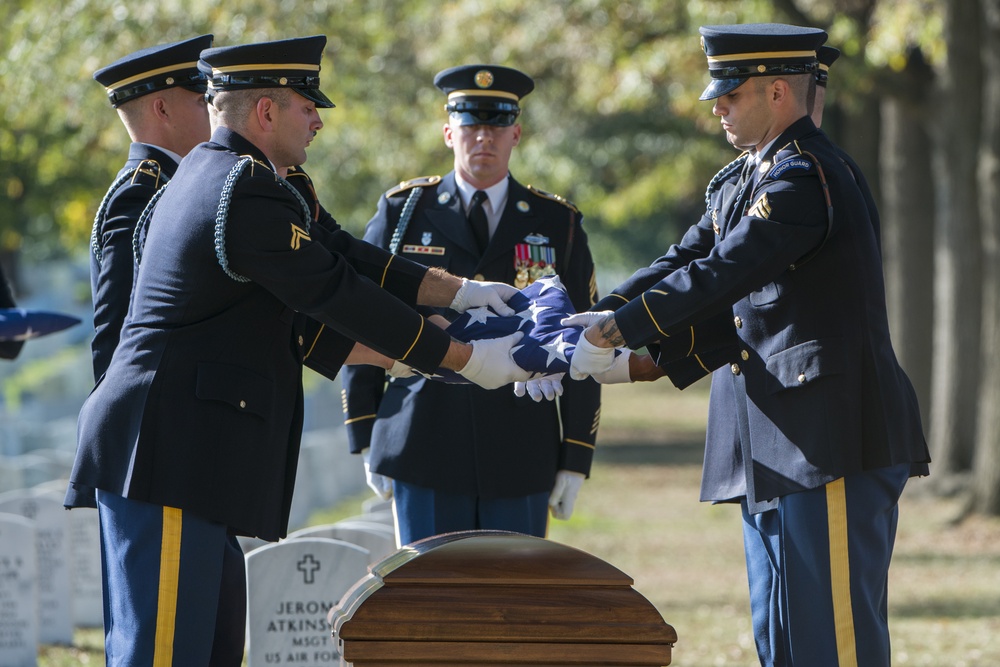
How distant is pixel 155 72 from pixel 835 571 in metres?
2.76

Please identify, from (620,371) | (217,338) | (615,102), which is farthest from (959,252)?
(217,338)

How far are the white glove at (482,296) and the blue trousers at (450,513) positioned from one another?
899 millimetres

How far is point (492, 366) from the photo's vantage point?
170 inches

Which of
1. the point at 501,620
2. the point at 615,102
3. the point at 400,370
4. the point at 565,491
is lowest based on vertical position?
the point at 501,620

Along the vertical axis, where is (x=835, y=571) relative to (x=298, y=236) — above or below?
below

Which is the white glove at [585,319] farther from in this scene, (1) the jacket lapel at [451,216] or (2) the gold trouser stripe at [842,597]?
(1) the jacket lapel at [451,216]

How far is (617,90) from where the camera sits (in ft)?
49.5

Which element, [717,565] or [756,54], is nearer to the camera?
[756,54]

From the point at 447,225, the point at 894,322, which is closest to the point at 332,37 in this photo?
the point at 894,322

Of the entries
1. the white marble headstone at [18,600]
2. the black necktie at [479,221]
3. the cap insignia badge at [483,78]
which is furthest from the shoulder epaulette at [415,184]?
the white marble headstone at [18,600]

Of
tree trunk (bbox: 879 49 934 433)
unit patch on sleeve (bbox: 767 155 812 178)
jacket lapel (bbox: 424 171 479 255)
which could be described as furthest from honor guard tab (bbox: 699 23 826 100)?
tree trunk (bbox: 879 49 934 433)

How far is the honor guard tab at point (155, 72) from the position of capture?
4.88m

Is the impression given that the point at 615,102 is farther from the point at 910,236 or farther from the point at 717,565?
the point at 717,565

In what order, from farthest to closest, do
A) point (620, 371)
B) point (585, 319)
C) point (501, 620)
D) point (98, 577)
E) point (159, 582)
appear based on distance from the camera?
point (98, 577)
point (620, 371)
point (585, 319)
point (159, 582)
point (501, 620)
